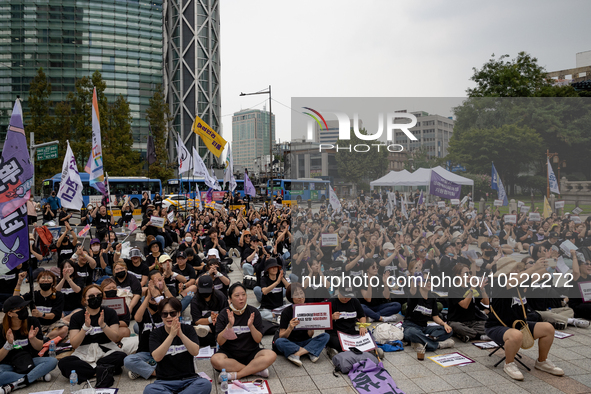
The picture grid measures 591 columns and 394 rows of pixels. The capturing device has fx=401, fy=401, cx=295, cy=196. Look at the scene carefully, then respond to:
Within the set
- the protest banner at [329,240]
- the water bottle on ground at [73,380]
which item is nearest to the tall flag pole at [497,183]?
the protest banner at [329,240]

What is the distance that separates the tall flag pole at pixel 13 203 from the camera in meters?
6.62

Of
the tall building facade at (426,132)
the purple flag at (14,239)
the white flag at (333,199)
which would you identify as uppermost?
the tall building facade at (426,132)

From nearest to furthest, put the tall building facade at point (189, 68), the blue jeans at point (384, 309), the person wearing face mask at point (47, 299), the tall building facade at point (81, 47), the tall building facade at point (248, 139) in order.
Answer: the person wearing face mask at point (47, 299)
the blue jeans at point (384, 309)
the tall building facade at point (81, 47)
the tall building facade at point (189, 68)
the tall building facade at point (248, 139)

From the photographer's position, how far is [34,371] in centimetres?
547

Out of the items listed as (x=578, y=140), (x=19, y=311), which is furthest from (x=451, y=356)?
(x=578, y=140)

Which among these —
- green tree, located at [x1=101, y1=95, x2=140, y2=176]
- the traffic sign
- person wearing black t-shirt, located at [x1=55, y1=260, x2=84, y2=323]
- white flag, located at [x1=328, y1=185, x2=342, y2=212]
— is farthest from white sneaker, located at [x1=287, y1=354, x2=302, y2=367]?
green tree, located at [x1=101, y1=95, x2=140, y2=176]

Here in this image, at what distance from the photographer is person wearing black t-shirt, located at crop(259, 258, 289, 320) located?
313 inches

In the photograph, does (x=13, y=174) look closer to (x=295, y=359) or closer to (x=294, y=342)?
(x=294, y=342)

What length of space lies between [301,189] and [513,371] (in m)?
37.7

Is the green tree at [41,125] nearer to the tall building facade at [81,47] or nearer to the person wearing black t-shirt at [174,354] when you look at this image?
the tall building facade at [81,47]

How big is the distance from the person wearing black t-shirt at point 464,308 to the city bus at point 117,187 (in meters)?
29.1

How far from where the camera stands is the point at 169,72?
8119cm

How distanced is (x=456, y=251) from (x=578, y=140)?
14881mm

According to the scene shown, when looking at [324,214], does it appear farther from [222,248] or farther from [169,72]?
[169,72]
